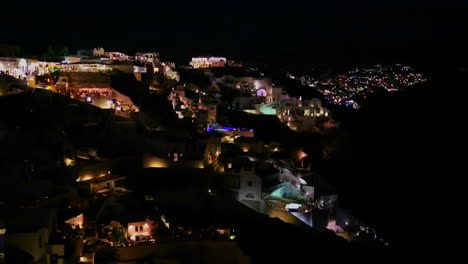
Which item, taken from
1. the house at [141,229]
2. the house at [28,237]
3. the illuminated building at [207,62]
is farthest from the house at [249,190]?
the illuminated building at [207,62]

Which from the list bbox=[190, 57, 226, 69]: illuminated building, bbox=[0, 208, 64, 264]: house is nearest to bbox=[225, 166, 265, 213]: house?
bbox=[0, 208, 64, 264]: house

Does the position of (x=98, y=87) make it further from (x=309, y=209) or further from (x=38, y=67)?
(x=309, y=209)

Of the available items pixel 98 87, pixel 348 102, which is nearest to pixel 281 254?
pixel 98 87

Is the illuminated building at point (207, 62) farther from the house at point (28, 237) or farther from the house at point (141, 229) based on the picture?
the house at point (28, 237)

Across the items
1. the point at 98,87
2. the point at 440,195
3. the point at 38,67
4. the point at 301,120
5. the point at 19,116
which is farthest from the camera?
the point at 301,120

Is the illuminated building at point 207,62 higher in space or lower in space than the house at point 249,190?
higher

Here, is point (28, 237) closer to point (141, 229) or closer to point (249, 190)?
point (141, 229)

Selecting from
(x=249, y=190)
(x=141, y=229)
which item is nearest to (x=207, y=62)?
(x=249, y=190)

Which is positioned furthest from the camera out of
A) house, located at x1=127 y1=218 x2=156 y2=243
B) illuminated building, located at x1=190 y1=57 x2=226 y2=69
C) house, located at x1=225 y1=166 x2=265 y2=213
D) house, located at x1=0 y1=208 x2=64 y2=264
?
illuminated building, located at x1=190 y1=57 x2=226 y2=69

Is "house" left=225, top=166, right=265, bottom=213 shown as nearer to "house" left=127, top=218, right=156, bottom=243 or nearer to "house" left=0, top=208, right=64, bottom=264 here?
"house" left=127, top=218, right=156, bottom=243

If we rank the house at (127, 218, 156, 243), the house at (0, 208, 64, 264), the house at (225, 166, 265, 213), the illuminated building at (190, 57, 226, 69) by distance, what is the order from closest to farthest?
the house at (0, 208, 64, 264) → the house at (127, 218, 156, 243) → the house at (225, 166, 265, 213) → the illuminated building at (190, 57, 226, 69)

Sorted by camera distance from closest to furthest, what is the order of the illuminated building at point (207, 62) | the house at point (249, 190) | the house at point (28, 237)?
1. the house at point (28, 237)
2. the house at point (249, 190)
3. the illuminated building at point (207, 62)
